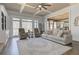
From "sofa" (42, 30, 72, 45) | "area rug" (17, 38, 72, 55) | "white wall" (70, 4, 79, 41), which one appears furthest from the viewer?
"white wall" (70, 4, 79, 41)

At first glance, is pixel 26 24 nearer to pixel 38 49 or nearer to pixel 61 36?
pixel 38 49

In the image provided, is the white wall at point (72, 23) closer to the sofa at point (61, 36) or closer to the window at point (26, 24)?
the sofa at point (61, 36)

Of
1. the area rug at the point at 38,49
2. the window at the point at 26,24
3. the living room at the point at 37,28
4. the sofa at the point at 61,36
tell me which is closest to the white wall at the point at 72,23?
the living room at the point at 37,28

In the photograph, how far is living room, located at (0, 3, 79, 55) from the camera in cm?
343

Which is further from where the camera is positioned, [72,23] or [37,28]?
[72,23]

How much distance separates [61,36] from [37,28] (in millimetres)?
1688

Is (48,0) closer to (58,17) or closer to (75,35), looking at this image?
(58,17)

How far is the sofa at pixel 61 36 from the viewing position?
15.3ft

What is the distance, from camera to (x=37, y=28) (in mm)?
3914

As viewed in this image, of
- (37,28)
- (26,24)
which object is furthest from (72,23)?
(26,24)

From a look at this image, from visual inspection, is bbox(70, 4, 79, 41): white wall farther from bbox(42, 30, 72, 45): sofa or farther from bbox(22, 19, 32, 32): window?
bbox(22, 19, 32, 32): window

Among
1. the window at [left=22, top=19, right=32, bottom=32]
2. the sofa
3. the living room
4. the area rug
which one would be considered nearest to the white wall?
the living room

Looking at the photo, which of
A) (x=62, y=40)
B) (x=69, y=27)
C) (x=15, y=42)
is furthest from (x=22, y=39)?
(x=69, y=27)

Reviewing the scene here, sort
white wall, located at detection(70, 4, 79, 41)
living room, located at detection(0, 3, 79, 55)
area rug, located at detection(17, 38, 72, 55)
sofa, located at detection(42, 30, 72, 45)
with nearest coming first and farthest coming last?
1. area rug, located at detection(17, 38, 72, 55)
2. living room, located at detection(0, 3, 79, 55)
3. sofa, located at detection(42, 30, 72, 45)
4. white wall, located at detection(70, 4, 79, 41)
